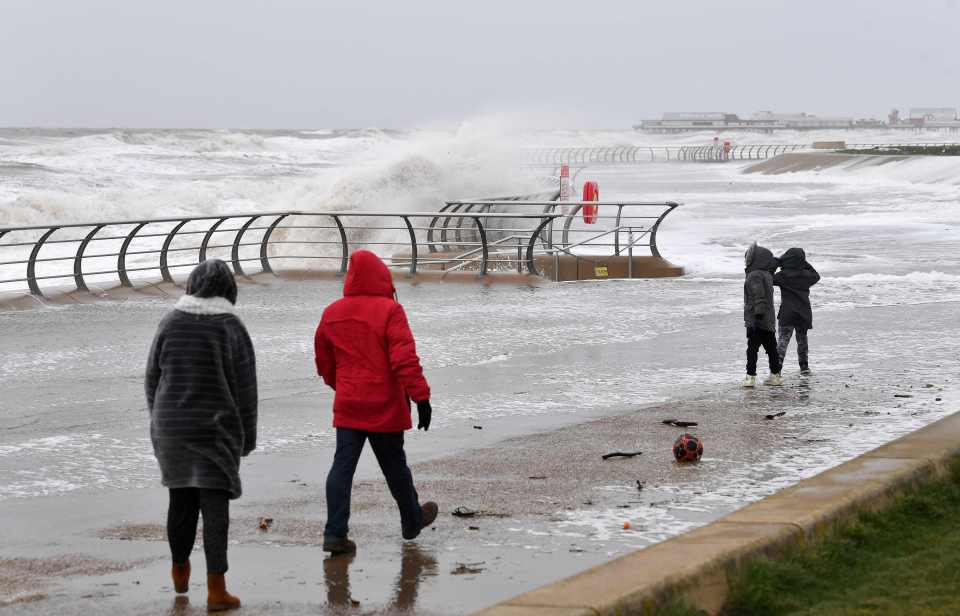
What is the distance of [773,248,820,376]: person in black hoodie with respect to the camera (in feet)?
39.4

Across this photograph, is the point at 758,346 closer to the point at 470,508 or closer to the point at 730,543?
the point at 470,508

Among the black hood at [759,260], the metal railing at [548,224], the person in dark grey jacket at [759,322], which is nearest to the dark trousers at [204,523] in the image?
the person in dark grey jacket at [759,322]

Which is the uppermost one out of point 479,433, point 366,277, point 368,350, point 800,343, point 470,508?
point 366,277

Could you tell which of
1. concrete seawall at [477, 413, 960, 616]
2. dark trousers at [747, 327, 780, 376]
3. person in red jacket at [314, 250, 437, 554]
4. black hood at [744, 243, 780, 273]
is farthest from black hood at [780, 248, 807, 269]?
person in red jacket at [314, 250, 437, 554]

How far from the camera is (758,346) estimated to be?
11.4 meters

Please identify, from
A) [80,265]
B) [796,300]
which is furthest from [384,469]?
[80,265]

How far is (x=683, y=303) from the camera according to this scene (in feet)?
58.3

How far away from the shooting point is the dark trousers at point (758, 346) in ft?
37.2

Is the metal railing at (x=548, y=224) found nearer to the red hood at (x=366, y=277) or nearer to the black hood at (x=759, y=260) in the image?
the black hood at (x=759, y=260)

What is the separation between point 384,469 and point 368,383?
43 cm

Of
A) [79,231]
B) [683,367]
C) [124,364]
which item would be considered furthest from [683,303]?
[79,231]

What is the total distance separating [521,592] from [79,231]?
36372mm

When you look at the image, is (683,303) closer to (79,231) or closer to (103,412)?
(103,412)

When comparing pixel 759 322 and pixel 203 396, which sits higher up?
pixel 203 396
